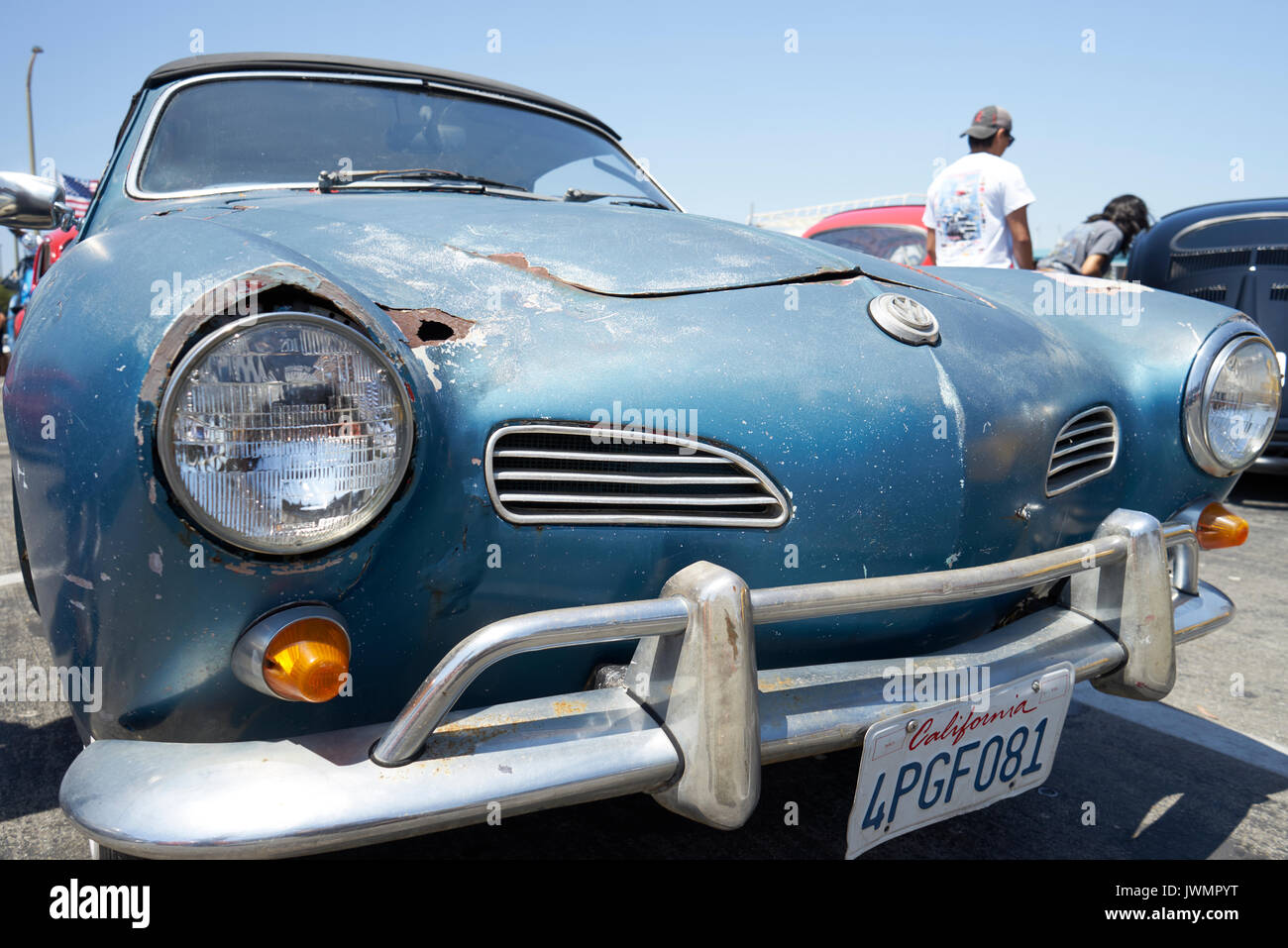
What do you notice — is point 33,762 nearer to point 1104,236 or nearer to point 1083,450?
point 1083,450

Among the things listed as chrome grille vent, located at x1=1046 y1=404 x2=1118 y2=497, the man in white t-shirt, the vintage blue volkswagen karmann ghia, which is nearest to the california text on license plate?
the vintage blue volkswagen karmann ghia

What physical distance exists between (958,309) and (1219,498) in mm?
→ 929

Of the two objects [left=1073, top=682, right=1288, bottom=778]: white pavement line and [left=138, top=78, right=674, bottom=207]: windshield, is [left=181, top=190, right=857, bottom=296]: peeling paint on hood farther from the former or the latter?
[left=1073, top=682, right=1288, bottom=778]: white pavement line

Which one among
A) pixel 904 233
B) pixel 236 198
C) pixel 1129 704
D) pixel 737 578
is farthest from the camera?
pixel 904 233

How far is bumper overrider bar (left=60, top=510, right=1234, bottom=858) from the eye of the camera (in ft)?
3.79

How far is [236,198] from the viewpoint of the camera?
223 centimetres

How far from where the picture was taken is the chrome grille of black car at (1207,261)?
562 centimetres

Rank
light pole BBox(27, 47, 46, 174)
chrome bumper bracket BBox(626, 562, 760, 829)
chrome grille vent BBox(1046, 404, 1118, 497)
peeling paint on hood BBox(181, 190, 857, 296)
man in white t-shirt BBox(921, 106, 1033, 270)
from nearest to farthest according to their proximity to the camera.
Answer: chrome bumper bracket BBox(626, 562, 760, 829)
peeling paint on hood BBox(181, 190, 857, 296)
chrome grille vent BBox(1046, 404, 1118, 497)
man in white t-shirt BBox(921, 106, 1033, 270)
light pole BBox(27, 47, 46, 174)

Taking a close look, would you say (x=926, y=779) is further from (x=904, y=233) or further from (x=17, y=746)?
(x=904, y=233)

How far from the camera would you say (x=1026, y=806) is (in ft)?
7.47

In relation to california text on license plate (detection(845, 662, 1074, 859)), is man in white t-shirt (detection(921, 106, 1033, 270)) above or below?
above

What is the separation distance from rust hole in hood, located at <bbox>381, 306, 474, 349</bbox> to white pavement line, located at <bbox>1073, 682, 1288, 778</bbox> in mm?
1933
